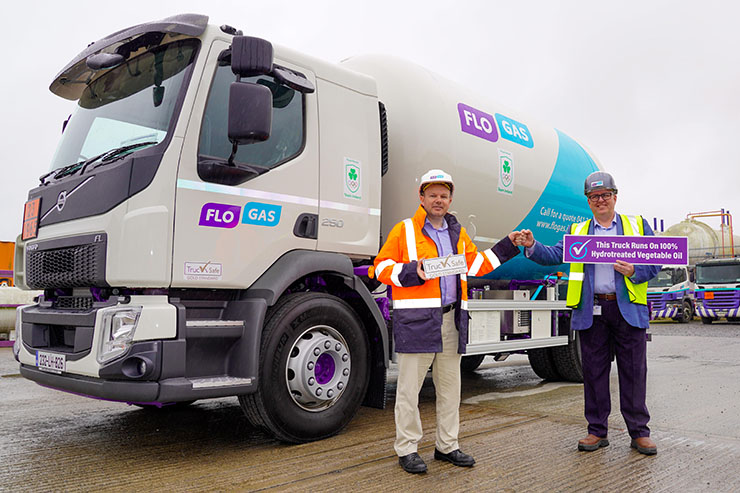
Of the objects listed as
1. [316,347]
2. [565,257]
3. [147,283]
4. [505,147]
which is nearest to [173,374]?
[147,283]

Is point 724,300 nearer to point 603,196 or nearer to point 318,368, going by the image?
point 603,196

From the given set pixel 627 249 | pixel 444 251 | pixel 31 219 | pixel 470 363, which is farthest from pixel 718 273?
pixel 31 219

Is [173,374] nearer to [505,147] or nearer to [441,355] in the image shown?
[441,355]

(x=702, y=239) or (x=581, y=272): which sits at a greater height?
(x=702, y=239)

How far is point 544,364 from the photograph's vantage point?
762cm

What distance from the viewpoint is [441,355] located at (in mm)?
3869

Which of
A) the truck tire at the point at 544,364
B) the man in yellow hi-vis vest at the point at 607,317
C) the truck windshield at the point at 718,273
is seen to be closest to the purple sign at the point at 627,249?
the man in yellow hi-vis vest at the point at 607,317

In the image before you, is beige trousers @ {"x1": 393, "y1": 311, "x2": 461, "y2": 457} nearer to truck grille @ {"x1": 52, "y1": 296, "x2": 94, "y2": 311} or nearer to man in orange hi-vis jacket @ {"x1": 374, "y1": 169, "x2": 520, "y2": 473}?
→ man in orange hi-vis jacket @ {"x1": 374, "y1": 169, "x2": 520, "y2": 473}

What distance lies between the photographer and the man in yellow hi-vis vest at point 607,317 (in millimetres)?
4191

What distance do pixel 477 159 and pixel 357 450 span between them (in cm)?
292

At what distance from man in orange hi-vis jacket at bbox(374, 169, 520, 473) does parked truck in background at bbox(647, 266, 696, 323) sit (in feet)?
68.2

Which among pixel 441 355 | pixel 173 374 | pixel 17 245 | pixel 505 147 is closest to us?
pixel 173 374

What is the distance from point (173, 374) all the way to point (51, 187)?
1.74m

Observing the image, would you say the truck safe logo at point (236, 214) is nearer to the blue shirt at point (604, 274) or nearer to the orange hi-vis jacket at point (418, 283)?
the orange hi-vis jacket at point (418, 283)
